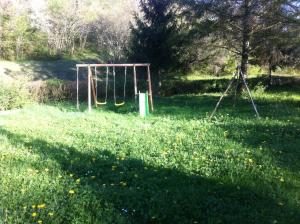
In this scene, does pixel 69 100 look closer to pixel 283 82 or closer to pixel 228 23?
pixel 228 23

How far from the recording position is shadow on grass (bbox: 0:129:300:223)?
466 centimetres

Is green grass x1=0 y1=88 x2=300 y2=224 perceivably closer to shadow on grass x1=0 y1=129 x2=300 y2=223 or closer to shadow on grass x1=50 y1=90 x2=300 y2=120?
shadow on grass x1=0 y1=129 x2=300 y2=223

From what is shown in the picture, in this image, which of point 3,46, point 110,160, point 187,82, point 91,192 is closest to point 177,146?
point 110,160

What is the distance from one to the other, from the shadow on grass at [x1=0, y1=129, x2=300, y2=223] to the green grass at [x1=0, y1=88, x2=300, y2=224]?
13 millimetres

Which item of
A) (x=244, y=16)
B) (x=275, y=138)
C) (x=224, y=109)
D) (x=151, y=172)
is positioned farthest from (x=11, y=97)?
(x=151, y=172)

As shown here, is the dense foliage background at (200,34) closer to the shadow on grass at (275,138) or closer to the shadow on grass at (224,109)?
the shadow on grass at (224,109)

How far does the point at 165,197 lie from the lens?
17.1 ft

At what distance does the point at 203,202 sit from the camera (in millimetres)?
5078

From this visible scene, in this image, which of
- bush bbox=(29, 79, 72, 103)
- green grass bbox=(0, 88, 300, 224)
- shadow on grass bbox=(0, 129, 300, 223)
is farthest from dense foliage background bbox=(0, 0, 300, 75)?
shadow on grass bbox=(0, 129, 300, 223)

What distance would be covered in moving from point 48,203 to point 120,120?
7.23 m

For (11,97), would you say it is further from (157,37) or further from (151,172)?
(151,172)

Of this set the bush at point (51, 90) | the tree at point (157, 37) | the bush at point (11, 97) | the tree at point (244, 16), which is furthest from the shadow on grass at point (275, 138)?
the bush at point (51, 90)

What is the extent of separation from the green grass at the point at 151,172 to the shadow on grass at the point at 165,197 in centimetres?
1

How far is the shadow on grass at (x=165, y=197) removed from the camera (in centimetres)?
466
